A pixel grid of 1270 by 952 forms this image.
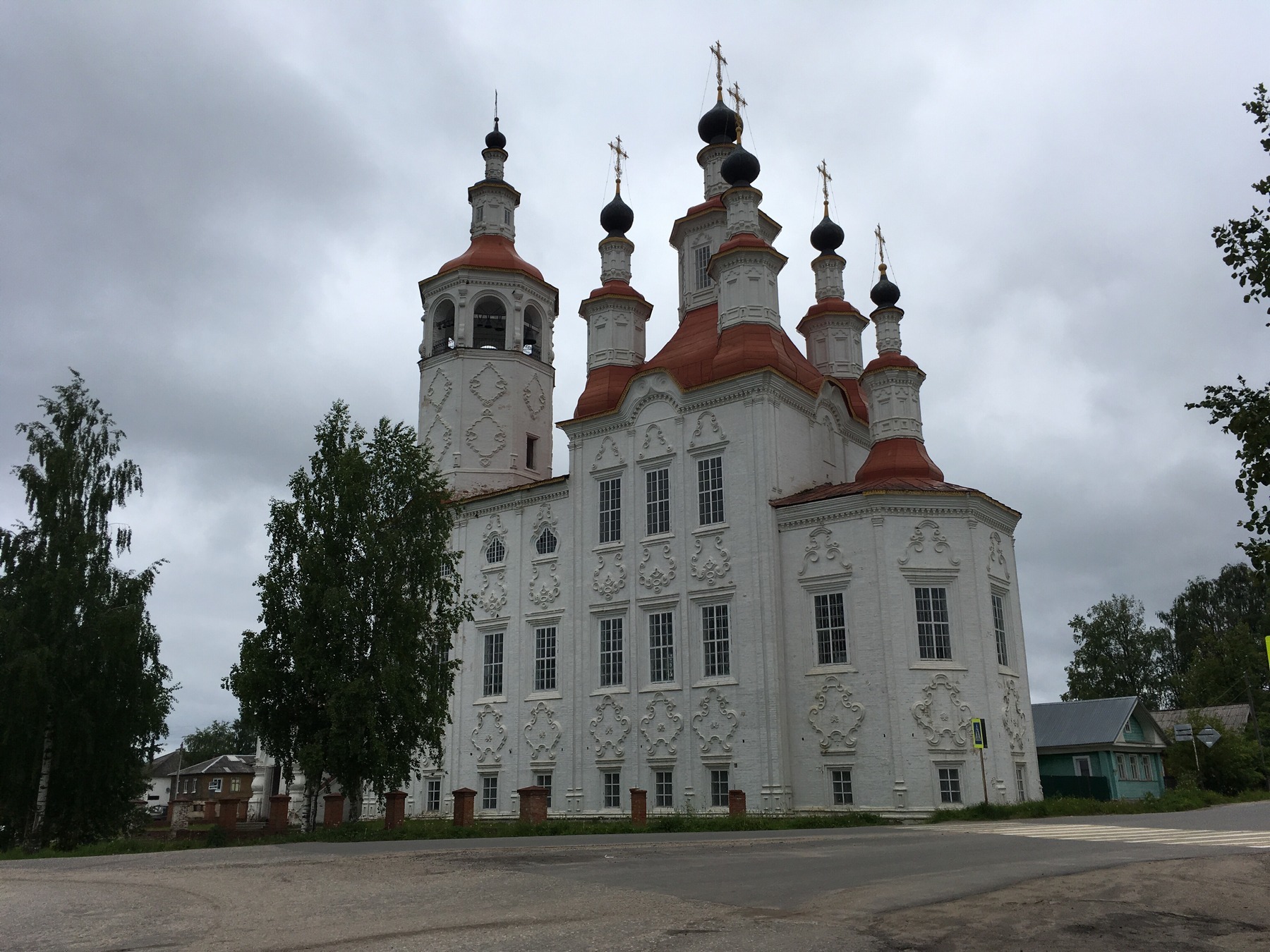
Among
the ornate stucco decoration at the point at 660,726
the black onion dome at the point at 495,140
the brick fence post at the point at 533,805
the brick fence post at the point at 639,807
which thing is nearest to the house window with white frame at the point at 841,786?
the ornate stucco decoration at the point at 660,726

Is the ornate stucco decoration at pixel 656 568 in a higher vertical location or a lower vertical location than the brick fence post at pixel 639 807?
higher

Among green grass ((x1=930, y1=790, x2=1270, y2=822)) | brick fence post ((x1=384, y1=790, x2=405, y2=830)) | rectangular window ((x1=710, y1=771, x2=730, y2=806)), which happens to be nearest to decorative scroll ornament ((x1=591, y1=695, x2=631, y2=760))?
rectangular window ((x1=710, y1=771, x2=730, y2=806))

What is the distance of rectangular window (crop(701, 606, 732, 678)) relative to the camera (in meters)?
27.1

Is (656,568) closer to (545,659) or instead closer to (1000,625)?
(545,659)

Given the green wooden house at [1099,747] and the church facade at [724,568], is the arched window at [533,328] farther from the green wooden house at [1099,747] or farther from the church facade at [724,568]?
the green wooden house at [1099,747]

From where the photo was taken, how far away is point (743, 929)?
7.63 metres

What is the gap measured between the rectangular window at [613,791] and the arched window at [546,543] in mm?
6981

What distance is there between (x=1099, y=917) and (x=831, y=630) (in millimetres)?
18108

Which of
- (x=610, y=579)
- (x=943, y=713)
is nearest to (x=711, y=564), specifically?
(x=610, y=579)

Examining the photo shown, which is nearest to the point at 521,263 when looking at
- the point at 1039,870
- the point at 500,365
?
the point at 500,365

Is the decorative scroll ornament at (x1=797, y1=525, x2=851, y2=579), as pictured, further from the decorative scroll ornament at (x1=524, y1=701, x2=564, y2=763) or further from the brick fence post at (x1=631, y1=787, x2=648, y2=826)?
the decorative scroll ornament at (x1=524, y1=701, x2=564, y2=763)

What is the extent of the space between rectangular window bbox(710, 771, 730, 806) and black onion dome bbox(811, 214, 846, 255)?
785 inches

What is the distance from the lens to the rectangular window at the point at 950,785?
24109 millimetres

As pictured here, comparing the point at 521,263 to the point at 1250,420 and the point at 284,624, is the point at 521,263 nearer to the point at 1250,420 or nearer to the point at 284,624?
the point at 284,624
